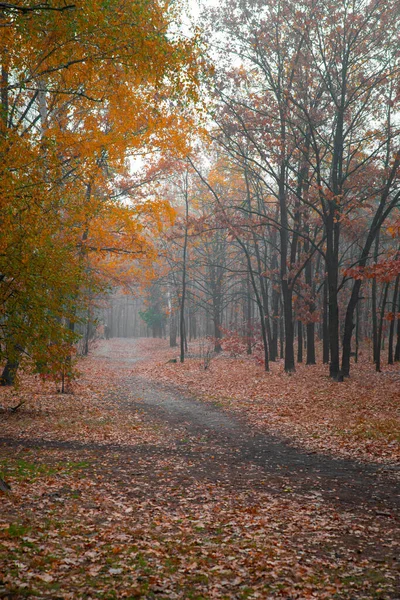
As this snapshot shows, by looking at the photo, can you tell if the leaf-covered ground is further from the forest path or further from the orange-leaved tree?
the orange-leaved tree

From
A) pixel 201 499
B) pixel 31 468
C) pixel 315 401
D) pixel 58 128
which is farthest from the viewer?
pixel 315 401

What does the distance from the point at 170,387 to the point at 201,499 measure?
1151 centimetres

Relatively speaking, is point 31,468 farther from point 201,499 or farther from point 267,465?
point 267,465

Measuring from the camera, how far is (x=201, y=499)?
22.3 feet

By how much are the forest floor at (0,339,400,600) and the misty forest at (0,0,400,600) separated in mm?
34

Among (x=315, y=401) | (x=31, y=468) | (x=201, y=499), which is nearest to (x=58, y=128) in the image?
(x=31, y=468)

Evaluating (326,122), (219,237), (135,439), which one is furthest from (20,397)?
(219,237)

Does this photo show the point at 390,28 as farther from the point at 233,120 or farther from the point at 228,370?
the point at 228,370

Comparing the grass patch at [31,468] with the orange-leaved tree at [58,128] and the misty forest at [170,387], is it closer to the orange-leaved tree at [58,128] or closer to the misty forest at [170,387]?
the misty forest at [170,387]

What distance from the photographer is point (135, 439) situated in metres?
10.3

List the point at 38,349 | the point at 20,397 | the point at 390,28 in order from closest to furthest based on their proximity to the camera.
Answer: the point at 38,349 < the point at 20,397 < the point at 390,28

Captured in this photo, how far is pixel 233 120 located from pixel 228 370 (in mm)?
10738

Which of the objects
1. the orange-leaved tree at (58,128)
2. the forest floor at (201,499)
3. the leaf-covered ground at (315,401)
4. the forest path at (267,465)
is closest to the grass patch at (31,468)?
the forest floor at (201,499)

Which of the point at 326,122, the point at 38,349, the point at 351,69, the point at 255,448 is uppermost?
the point at 351,69
